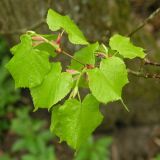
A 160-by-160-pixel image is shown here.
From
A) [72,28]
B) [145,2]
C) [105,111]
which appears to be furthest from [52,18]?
[145,2]

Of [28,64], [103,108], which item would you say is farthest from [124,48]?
[103,108]

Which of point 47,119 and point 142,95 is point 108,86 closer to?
point 142,95

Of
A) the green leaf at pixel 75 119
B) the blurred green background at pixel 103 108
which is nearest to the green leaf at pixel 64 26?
the green leaf at pixel 75 119

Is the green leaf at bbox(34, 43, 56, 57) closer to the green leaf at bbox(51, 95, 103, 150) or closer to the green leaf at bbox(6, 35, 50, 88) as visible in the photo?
the green leaf at bbox(6, 35, 50, 88)

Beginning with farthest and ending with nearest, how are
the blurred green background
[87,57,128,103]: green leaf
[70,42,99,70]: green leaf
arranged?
1. the blurred green background
2. [70,42,99,70]: green leaf
3. [87,57,128,103]: green leaf

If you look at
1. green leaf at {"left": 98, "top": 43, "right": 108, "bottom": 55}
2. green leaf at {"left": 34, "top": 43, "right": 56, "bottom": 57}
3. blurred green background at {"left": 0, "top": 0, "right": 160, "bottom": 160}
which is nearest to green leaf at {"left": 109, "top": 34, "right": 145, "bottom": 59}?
green leaf at {"left": 98, "top": 43, "right": 108, "bottom": 55}

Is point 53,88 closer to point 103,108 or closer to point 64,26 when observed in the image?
point 64,26
